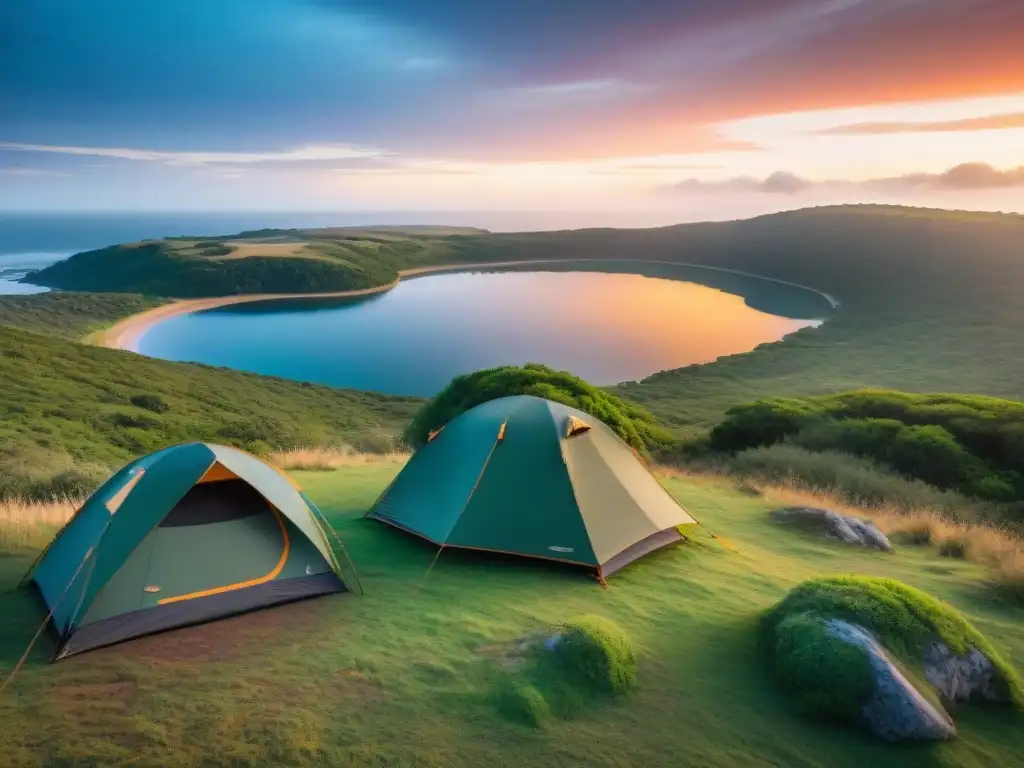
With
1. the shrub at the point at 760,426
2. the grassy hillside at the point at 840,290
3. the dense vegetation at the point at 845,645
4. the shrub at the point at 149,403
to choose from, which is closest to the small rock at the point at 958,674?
the dense vegetation at the point at 845,645

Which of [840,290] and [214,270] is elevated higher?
[214,270]

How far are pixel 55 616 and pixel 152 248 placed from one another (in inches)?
7339

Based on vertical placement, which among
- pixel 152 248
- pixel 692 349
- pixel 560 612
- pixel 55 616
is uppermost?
pixel 152 248

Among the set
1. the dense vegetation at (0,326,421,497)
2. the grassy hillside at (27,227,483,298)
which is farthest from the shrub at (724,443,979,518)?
the grassy hillside at (27,227,483,298)

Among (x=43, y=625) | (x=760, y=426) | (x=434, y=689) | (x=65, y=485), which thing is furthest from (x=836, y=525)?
(x=65, y=485)

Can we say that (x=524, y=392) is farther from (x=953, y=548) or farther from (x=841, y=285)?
(x=841, y=285)

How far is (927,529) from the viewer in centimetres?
1299

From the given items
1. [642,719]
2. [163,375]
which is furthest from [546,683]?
[163,375]

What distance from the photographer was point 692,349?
3605 inches

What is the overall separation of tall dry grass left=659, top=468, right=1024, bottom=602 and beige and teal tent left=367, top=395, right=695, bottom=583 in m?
4.60

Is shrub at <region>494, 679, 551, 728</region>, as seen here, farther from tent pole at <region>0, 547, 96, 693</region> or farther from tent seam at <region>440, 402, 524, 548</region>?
tent pole at <region>0, 547, 96, 693</region>

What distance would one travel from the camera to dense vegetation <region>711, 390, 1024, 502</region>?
2053 centimetres

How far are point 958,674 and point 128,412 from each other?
35759 mm

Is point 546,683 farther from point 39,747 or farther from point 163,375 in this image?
point 163,375
